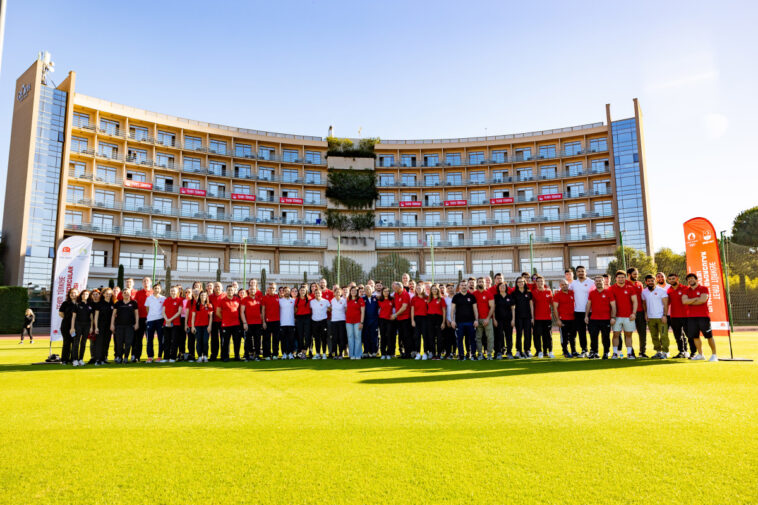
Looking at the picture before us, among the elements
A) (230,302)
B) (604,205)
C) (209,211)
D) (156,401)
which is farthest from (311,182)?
(156,401)

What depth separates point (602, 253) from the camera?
51125 millimetres

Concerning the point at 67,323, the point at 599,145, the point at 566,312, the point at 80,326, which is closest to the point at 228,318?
the point at 80,326

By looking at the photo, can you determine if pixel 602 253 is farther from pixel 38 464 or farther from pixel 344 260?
pixel 38 464

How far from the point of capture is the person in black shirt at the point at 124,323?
10406mm

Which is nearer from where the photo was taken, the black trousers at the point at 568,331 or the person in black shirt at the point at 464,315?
the person in black shirt at the point at 464,315

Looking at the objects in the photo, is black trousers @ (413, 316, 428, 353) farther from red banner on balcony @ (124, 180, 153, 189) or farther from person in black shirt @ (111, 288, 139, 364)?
red banner on balcony @ (124, 180, 153, 189)

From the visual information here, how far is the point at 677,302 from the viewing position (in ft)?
31.1

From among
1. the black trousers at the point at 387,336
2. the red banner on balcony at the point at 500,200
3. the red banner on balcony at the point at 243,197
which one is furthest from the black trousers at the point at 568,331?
the red banner on balcony at the point at 500,200

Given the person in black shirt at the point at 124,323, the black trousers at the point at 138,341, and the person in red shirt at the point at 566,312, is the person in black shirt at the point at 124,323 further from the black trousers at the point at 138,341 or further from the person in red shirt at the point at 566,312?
the person in red shirt at the point at 566,312

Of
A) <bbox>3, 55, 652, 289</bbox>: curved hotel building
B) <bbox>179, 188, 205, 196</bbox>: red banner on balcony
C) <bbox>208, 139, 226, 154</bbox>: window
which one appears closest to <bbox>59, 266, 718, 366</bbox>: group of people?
<bbox>3, 55, 652, 289</bbox>: curved hotel building

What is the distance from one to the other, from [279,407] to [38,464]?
2150 mm

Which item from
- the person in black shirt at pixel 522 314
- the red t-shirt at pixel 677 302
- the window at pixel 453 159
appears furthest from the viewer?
the window at pixel 453 159

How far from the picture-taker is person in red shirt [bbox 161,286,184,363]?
10.8 meters

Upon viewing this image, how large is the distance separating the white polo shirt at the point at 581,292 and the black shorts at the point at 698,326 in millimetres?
1990
